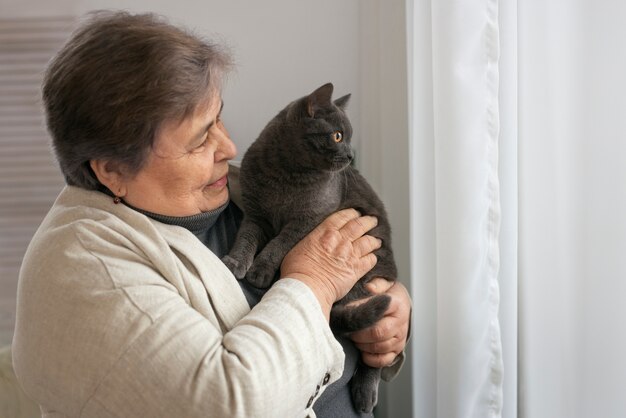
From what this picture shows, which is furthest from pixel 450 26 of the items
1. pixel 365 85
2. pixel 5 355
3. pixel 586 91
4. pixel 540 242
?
pixel 5 355

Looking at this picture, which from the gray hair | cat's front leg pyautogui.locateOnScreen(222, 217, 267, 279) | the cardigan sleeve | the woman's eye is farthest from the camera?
cat's front leg pyautogui.locateOnScreen(222, 217, 267, 279)

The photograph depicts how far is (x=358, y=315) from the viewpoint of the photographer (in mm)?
1205

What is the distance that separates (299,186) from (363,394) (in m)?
0.46

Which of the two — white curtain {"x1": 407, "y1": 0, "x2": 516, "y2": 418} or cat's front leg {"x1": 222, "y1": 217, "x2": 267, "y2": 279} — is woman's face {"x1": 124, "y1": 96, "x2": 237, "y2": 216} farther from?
white curtain {"x1": 407, "y1": 0, "x2": 516, "y2": 418}

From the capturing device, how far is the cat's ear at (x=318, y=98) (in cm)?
133

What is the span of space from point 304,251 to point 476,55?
20.3 inches

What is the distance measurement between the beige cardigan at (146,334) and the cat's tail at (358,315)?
16 centimetres

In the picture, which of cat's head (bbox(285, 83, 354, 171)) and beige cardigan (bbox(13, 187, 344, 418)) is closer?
beige cardigan (bbox(13, 187, 344, 418))

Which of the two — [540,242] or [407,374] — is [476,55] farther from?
[407,374]

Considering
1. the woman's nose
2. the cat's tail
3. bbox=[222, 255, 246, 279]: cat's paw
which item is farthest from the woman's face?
the cat's tail

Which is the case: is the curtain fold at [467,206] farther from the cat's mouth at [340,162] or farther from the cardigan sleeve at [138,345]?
the cardigan sleeve at [138,345]

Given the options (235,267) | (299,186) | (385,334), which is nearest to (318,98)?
(299,186)

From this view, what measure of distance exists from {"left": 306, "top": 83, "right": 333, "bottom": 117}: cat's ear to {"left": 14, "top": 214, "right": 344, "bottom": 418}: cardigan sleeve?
48 centimetres

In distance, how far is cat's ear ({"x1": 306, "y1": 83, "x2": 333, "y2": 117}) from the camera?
1325mm
